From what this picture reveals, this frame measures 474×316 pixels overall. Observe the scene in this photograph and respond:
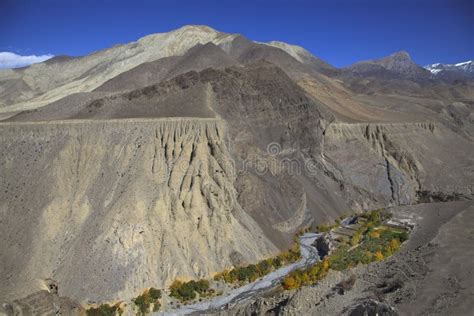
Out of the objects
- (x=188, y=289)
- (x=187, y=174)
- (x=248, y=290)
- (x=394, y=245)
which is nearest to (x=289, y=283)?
(x=248, y=290)

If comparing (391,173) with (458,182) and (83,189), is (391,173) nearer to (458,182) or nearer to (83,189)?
(458,182)

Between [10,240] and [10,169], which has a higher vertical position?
[10,169]

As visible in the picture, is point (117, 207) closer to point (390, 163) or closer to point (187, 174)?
point (187, 174)

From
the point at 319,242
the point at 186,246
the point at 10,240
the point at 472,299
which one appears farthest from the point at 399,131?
the point at 10,240

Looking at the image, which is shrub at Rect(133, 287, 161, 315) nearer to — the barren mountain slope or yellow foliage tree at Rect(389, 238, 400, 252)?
the barren mountain slope

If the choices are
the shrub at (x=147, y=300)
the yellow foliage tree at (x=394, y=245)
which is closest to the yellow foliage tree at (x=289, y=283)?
the yellow foliage tree at (x=394, y=245)

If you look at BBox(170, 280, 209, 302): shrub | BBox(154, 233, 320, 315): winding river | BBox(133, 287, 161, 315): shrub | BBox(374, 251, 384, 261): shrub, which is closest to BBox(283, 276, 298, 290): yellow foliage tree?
BBox(154, 233, 320, 315): winding river
